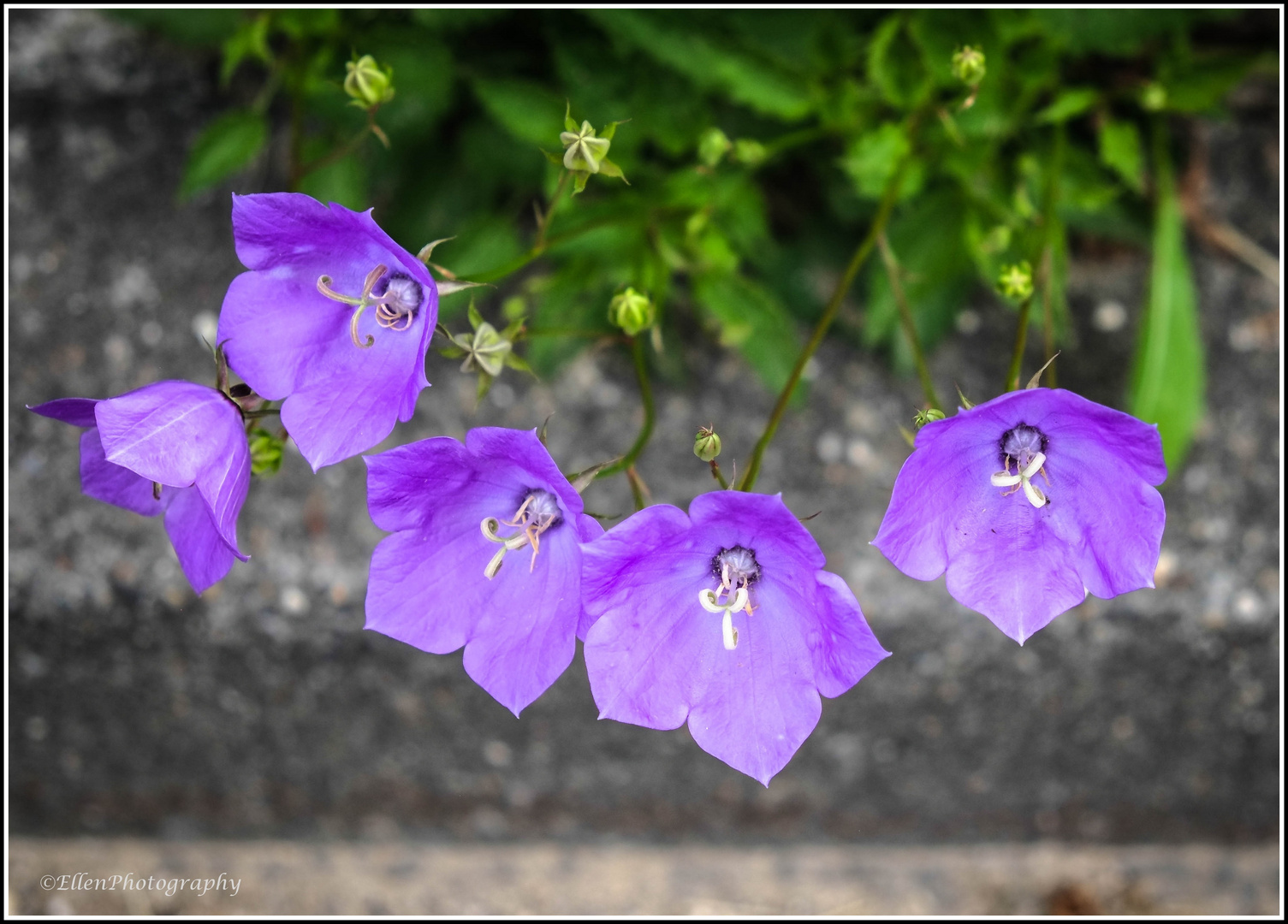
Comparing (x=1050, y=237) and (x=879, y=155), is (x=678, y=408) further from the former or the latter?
(x=1050, y=237)

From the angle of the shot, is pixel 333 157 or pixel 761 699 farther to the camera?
pixel 333 157

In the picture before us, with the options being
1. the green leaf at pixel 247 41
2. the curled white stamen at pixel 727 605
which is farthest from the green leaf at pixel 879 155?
the green leaf at pixel 247 41

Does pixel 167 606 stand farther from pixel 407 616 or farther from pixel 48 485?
pixel 407 616

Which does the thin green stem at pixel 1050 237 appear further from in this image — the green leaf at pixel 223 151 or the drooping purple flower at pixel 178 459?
the green leaf at pixel 223 151

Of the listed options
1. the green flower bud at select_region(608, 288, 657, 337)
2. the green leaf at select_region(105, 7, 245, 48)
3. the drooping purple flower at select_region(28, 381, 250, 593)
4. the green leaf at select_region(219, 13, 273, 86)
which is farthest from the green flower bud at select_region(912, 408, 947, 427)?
the green leaf at select_region(105, 7, 245, 48)

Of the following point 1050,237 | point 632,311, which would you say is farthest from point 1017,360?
point 632,311

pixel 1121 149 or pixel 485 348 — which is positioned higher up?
pixel 1121 149

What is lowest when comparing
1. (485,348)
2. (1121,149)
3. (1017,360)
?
(485,348)
